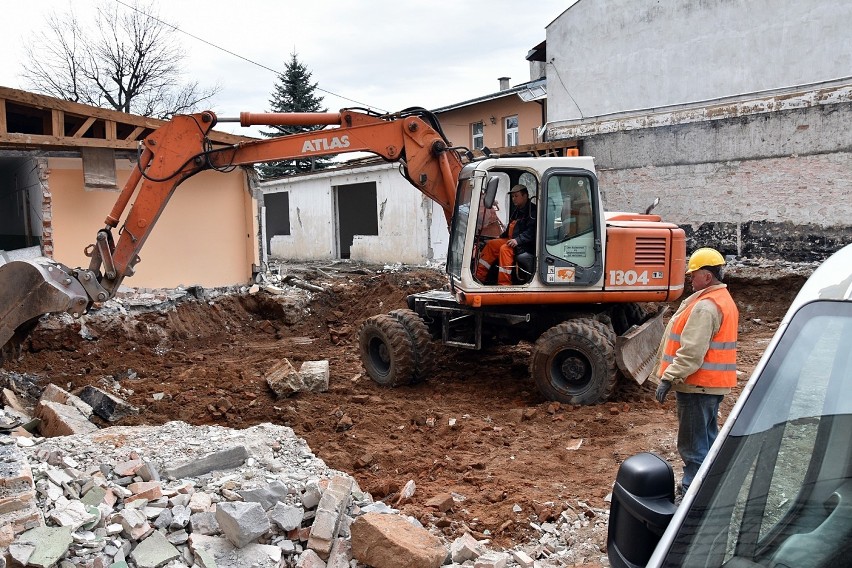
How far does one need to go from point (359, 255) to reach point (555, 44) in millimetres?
8526

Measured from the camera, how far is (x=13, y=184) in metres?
13.1

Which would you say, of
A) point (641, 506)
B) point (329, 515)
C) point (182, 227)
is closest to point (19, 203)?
point (182, 227)

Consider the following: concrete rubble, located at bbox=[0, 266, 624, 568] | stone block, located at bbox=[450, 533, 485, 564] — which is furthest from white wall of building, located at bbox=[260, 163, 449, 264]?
stone block, located at bbox=[450, 533, 485, 564]

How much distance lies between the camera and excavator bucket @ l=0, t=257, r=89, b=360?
691cm

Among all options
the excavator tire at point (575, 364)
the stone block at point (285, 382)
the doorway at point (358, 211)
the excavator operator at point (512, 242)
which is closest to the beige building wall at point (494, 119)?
the doorway at point (358, 211)

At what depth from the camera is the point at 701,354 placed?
4.62 meters

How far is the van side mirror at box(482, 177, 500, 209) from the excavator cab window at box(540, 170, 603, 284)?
0.68 meters

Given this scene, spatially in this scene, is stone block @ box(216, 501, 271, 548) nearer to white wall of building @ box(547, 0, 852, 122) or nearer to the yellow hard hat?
the yellow hard hat

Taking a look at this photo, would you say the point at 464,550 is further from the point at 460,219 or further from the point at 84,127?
the point at 84,127

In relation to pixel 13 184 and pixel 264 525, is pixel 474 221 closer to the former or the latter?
pixel 264 525

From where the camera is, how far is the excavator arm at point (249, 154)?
806 centimetres

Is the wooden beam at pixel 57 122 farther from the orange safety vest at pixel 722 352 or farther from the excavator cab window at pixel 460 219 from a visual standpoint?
the orange safety vest at pixel 722 352

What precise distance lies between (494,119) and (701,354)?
22878 mm

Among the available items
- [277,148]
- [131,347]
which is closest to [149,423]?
[277,148]
